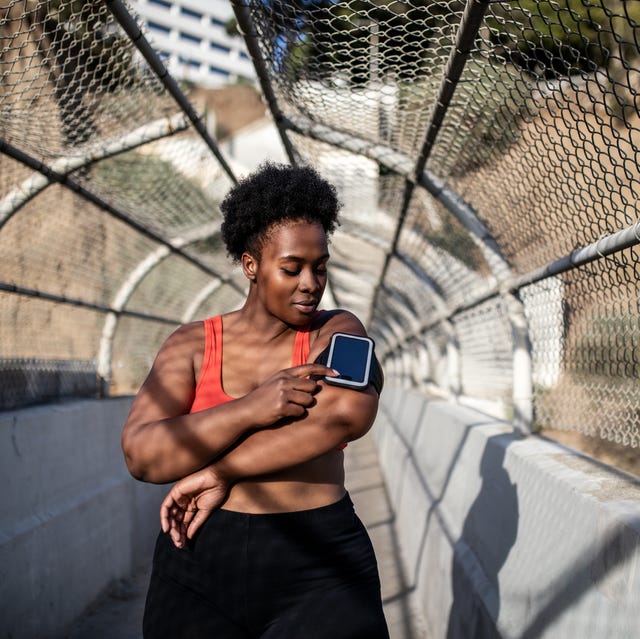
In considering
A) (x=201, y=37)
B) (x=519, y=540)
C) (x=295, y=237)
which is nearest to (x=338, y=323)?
(x=295, y=237)

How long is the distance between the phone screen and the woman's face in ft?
0.76

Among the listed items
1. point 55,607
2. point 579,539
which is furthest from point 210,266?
point 579,539

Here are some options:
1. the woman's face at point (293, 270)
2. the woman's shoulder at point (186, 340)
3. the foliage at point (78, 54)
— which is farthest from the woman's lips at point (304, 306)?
the foliage at point (78, 54)

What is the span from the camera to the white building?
73.8 m

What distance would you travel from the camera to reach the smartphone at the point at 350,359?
162 centimetres

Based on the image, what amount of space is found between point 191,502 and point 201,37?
262 feet

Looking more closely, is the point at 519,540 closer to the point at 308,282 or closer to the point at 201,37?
the point at 308,282

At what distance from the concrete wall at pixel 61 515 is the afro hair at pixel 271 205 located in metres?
2.05

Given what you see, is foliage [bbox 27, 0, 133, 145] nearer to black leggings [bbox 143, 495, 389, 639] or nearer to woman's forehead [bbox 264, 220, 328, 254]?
woman's forehead [bbox 264, 220, 328, 254]

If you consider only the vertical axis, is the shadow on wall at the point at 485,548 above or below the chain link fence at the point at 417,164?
below

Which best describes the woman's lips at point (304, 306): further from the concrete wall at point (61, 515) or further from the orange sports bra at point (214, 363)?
the concrete wall at point (61, 515)

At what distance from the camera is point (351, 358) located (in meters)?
1.66

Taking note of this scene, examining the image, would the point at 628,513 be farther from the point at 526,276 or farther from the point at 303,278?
the point at 526,276

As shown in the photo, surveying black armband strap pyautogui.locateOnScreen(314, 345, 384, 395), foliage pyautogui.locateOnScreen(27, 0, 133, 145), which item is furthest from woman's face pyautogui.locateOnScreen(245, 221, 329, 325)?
foliage pyautogui.locateOnScreen(27, 0, 133, 145)
